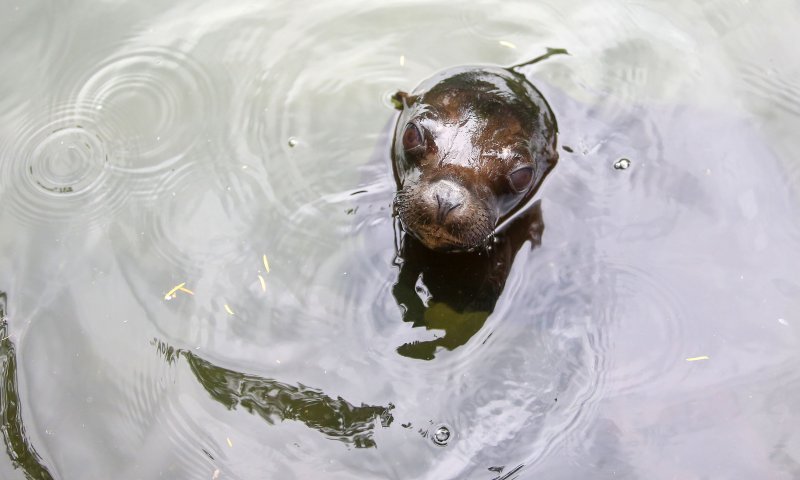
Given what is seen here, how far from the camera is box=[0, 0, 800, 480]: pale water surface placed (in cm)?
427

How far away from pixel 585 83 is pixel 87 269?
3.82m

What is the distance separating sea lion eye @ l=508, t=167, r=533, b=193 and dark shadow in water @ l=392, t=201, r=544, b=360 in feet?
1.19

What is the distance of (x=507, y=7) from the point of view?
5.83 metres

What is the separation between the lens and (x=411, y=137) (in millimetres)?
4664

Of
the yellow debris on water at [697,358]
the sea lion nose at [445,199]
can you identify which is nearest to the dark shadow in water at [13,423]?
the sea lion nose at [445,199]

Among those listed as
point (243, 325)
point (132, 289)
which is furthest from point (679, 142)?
point (132, 289)

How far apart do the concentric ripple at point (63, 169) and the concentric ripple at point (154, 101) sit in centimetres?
12

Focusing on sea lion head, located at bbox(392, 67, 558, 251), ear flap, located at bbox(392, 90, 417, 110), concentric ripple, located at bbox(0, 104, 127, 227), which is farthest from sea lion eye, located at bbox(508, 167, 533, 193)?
concentric ripple, located at bbox(0, 104, 127, 227)

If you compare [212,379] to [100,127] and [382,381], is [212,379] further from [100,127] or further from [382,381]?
[100,127]

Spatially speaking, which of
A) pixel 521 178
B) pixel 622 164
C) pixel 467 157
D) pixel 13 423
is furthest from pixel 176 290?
pixel 622 164

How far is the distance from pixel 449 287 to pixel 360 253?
63cm

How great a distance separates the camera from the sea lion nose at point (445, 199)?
163 inches

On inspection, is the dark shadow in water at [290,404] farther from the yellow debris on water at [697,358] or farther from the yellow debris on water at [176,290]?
the yellow debris on water at [697,358]

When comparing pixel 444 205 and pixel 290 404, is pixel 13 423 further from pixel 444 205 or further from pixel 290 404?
pixel 444 205
